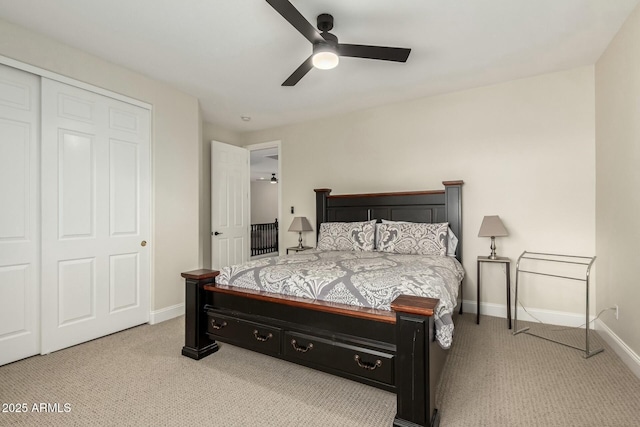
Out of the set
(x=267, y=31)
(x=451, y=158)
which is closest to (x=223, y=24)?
(x=267, y=31)

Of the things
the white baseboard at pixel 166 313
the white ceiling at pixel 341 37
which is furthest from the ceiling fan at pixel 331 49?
the white baseboard at pixel 166 313

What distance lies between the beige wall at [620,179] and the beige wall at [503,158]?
16 cm

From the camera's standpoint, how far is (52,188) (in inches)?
103

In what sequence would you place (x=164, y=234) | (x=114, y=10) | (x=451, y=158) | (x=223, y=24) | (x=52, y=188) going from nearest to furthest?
(x=114, y=10)
(x=223, y=24)
(x=52, y=188)
(x=164, y=234)
(x=451, y=158)

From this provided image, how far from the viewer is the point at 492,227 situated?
3221 mm

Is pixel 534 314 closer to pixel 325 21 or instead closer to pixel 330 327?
pixel 330 327

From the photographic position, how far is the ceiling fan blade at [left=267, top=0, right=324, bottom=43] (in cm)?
173

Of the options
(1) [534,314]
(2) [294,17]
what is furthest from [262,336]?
(1) [534,314]

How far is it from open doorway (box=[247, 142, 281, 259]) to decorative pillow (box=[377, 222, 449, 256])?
2.14m

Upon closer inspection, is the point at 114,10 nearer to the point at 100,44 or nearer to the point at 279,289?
the point at 100,44

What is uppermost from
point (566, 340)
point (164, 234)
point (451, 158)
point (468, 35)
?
point (468, 35)

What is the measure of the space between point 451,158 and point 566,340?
214 centimetres

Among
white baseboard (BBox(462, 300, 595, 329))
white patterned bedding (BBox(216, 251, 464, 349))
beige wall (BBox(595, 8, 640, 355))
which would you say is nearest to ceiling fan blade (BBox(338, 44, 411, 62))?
white patterned bedding (BBox(216, 251, 464, 349))

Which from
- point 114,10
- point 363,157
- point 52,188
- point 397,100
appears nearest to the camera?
point 114,10
